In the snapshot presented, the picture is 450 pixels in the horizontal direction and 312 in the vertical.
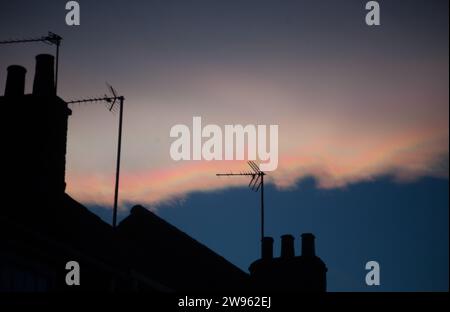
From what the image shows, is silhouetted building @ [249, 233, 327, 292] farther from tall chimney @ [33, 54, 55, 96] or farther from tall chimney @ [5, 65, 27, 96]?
tall chimney @ [5, 65, 27, 96]

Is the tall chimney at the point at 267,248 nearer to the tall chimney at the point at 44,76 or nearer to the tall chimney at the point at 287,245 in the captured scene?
the tall chimney at the point at 287,245

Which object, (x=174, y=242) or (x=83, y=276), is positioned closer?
(x=83, y=276)

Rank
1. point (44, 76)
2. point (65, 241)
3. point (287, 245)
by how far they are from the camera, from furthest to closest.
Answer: point (287, 245), point (44, 76), point (65, 241)

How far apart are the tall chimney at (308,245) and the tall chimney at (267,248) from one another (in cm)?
133

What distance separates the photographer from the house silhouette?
41.8 ft

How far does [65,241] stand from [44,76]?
802 cm

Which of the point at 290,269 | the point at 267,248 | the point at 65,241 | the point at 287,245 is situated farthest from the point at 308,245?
Answer: the point at 65,241

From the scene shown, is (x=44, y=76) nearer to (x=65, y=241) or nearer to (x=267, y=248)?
(x=65, y=241)

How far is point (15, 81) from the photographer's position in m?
19.1

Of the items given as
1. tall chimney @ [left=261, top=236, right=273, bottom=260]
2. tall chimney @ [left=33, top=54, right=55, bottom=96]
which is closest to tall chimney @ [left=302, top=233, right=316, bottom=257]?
tall chimney @ [left=261, top=236, right=273, bottom=260]
